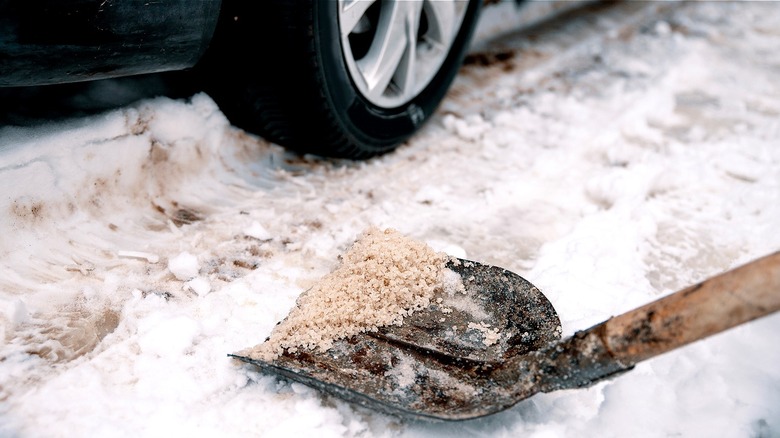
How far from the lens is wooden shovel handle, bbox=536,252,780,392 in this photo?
100cm

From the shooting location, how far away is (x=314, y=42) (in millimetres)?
1847

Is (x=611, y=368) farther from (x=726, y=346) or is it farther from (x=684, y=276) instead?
(x=684, y=276)

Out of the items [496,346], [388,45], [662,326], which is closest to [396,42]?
[388,45]

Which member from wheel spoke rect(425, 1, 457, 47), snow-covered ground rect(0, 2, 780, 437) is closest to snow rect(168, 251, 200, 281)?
snow-covered ground rect(0, 2, 780, 437)

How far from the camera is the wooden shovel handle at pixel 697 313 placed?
1.00m

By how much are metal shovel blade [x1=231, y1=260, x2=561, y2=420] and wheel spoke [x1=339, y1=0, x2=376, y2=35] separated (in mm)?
807

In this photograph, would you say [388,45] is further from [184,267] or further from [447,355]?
[447,355]

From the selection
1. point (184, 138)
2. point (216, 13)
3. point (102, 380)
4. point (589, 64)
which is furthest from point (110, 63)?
point (589, 64)

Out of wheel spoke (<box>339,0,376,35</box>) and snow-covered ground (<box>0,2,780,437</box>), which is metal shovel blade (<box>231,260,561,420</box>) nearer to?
snow-covered ground (<box>0,2,780,437</box>)

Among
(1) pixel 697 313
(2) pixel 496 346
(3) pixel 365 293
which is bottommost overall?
(2) pixel 496 346

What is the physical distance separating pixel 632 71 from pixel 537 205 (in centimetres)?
149

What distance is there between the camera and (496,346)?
1.46m

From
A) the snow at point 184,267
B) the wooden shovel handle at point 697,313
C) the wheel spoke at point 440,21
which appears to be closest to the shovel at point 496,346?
the wooden shovel handle at point 697,313

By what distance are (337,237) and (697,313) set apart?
41.6 inches
